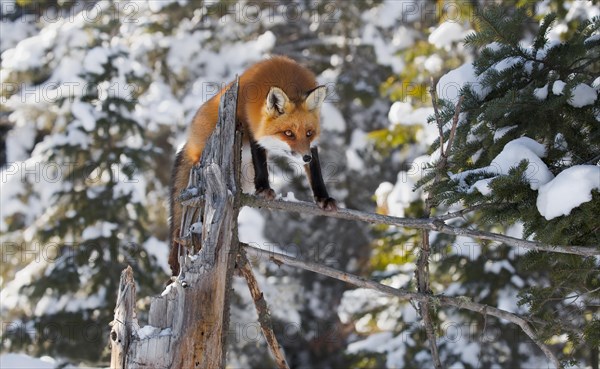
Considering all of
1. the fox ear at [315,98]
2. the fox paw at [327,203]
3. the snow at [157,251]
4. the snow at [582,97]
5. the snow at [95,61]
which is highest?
the snow at [95,61]

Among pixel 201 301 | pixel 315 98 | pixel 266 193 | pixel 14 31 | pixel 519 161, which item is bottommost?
pixel 201 301

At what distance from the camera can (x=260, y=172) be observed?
5793 mm

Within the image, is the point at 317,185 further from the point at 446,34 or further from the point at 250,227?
the point at 250,227

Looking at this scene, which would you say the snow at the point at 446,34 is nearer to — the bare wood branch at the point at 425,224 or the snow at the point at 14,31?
the bare wood branch at the point at 425,224

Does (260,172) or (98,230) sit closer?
(260,172)

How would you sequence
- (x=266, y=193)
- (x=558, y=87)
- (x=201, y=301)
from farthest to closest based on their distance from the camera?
(x=266, y=193)
(x=558, y=87)
(x=201, y=301)

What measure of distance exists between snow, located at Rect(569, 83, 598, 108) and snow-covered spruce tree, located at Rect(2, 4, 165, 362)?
277 inches

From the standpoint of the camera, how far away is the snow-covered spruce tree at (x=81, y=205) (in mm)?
10172

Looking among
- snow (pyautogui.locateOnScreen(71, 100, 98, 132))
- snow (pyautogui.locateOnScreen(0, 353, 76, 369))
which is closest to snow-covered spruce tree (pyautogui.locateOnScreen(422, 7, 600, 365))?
snow (pyautogui.locateOnScreen(0, 353, 76, 369))

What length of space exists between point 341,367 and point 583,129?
11416 millimetres

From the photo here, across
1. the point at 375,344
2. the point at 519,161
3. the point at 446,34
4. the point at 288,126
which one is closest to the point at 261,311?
the point at 288,126

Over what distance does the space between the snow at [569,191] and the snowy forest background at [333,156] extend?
0.04ft

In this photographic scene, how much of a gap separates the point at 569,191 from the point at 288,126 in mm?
2708

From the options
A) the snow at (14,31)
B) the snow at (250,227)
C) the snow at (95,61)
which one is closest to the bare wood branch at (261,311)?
the snow at (250,227)
